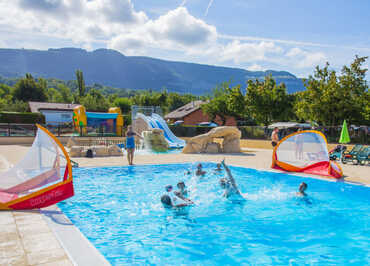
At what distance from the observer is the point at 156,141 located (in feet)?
71.5

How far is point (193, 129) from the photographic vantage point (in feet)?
108

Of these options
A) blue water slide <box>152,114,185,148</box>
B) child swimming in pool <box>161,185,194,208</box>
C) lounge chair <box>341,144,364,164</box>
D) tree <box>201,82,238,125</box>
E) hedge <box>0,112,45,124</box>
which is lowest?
child swimming in pool <box>161,185,194,208</box>

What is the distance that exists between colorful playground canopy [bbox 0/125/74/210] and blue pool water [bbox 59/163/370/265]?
858 millimetres

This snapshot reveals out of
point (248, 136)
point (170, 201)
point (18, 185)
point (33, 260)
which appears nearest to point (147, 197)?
point (170, 201)

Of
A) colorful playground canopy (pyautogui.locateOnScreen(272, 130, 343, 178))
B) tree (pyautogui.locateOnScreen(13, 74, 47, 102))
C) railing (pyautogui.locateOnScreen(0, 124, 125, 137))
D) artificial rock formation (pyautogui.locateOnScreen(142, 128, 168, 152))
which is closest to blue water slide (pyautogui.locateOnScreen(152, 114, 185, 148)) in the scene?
artificial rock formation (pyautogui.locateOnScreen(142, 128, 168, 152))

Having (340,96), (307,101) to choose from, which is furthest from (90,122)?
(340,96)

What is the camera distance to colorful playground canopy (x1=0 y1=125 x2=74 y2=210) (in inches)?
236

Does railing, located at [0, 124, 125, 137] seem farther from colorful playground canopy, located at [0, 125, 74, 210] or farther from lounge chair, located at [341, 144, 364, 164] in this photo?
colorful playground canopy, located at [0, 125, 74, 210]

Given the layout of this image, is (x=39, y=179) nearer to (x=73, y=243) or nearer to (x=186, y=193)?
(x=73, y=243)

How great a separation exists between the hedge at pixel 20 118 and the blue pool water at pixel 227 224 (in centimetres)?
3319

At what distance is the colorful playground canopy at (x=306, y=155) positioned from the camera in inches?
420

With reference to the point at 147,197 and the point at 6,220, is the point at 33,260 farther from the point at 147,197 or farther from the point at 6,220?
the point at 147,197

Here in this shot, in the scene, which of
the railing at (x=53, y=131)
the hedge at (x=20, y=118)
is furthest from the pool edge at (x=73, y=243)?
the hedge at (x=20, y=118)

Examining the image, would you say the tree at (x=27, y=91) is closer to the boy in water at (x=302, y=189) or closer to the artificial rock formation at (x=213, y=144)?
the artificial rock formation at (x=213, y=144)
